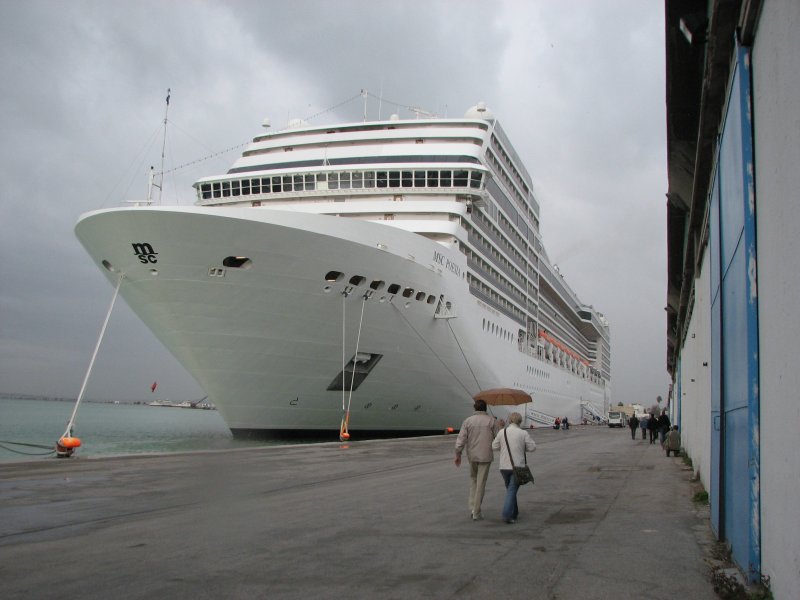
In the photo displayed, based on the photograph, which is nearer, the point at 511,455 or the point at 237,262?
the point at 511,455

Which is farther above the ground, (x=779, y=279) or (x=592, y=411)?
(x=779, y=279)

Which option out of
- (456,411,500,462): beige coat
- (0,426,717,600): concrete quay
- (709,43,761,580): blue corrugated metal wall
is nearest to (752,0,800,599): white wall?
(709,43,761,580): blue corrugated metal wall

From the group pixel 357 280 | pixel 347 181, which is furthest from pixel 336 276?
pixel 347 181

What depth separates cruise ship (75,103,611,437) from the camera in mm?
18797

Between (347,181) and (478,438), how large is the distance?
2150 centimetres

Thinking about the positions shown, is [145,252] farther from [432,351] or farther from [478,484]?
[478,484]

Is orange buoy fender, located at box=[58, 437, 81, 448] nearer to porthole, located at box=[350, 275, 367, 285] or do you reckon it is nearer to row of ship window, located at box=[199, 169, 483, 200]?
porthole, located at box=[350, 275, 367, 285]

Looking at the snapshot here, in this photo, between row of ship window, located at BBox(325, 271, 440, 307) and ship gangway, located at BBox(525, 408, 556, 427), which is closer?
row of ship window, located at BBox(325, 271, 440, 307)

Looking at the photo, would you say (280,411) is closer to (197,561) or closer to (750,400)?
(197,561)

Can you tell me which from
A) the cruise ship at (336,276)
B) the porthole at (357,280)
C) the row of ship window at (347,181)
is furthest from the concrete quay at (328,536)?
the row of ship window at (347,181)

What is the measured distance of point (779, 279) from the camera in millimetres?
3418

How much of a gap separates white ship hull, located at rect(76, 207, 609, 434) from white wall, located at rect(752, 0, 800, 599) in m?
15.6

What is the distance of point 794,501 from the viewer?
A: 3.17 m

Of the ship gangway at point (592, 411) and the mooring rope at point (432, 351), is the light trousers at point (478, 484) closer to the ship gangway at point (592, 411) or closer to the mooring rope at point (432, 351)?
the mooring rope at point (432, 351)
